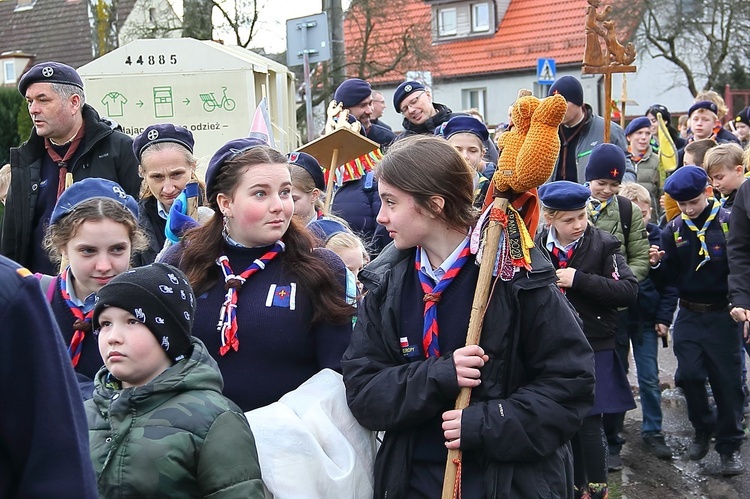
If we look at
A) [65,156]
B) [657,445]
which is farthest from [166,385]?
[657,445]

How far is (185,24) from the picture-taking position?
22.7 metres

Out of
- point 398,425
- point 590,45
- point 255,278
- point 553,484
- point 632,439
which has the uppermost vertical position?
point 590,45

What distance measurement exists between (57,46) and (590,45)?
3372cm

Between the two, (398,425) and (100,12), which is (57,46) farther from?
(398,425)

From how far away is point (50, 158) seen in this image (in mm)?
5609

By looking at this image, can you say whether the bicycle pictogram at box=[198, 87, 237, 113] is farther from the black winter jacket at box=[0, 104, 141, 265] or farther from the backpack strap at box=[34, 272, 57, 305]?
the backpack strap at box=[34, 272, 57, 305]

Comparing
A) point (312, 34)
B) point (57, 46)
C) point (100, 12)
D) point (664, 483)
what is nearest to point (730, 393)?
point (664, 483)

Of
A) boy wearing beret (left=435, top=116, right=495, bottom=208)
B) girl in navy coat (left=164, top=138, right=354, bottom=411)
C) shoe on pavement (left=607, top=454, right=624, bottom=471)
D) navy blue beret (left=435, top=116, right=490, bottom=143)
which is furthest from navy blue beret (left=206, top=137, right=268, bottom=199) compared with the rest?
shoe on pavement (left=607, top=454, right=624, bottom=471)

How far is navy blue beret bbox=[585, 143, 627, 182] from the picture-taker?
6.25 meters

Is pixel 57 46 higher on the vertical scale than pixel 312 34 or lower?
higher

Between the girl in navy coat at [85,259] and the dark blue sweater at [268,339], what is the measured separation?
1.31ft

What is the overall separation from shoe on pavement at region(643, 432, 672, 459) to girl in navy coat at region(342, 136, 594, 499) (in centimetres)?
363

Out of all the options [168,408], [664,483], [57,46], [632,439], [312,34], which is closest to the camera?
[168,408]

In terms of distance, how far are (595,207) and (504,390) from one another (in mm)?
3499
